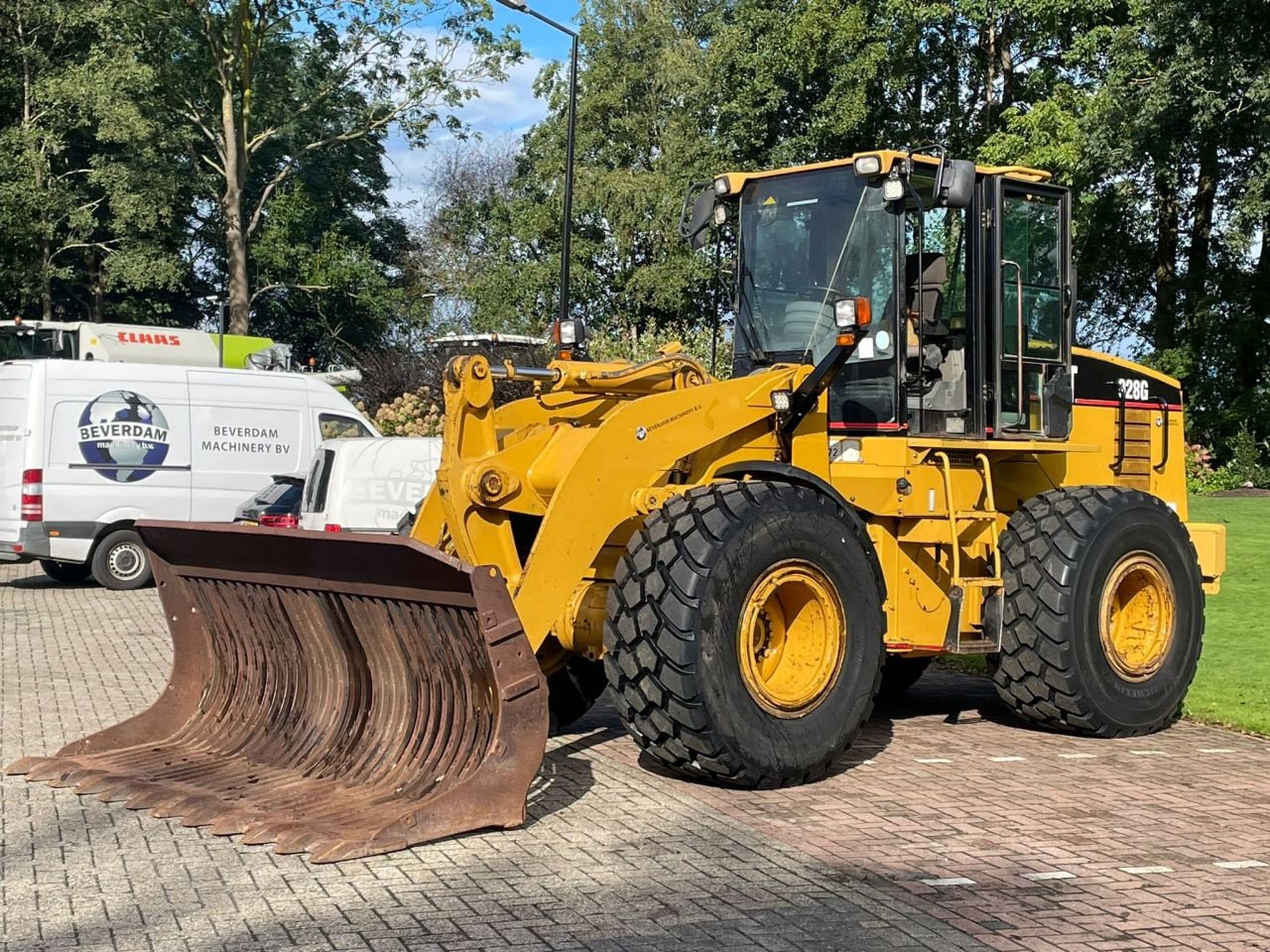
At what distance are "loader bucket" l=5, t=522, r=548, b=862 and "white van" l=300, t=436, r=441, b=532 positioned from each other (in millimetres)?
6312

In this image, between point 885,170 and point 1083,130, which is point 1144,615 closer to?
point 885,170

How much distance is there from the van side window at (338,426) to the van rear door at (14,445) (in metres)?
3.61

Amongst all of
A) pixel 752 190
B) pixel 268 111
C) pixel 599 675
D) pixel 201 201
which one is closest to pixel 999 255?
pixel 752 190

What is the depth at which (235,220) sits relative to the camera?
41.1m

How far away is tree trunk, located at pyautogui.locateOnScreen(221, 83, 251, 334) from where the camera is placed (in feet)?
135

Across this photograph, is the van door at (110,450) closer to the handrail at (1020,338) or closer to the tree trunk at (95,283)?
the handrail at (1020,338)

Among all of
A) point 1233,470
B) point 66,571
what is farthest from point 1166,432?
point 1233,470

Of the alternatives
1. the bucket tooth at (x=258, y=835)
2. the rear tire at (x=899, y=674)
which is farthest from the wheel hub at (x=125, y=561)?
the bucket tooth at (x=258, y=835)

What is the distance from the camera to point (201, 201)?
169 ft

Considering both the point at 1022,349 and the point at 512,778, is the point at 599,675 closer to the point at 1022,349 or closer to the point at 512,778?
the point at 512,778

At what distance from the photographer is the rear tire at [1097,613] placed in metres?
8.55

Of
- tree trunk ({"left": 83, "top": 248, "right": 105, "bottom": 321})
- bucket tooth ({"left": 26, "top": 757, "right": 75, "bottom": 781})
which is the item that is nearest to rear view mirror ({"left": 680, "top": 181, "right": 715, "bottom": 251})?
bucket tooth ({"left": 26, "top": 757, "right": 75, "bottom": 781})

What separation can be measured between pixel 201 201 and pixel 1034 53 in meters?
29.4

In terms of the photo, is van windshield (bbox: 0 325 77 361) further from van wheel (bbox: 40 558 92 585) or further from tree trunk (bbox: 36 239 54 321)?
tree trunk (bbox: 36 239 54 321)
